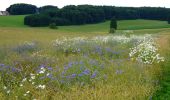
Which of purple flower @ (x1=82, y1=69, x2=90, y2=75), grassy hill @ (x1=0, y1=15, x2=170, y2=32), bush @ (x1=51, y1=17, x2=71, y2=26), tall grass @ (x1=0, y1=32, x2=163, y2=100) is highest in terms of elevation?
purple flower @ (x1=82, y1=69, x2=90, y2=75)

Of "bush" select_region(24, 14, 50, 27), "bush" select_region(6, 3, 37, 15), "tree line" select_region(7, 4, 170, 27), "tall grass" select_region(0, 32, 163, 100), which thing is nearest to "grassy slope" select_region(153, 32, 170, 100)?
"tall grass" select_region(0, 32, 163, 100)

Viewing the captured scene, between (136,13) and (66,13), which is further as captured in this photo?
(136,13)

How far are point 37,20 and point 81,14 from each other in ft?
34.0

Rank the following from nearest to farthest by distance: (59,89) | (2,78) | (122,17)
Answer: (59,89) → (2,78) → (122,17)

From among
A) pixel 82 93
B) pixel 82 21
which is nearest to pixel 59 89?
pixel 82 93

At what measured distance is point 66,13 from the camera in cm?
6931

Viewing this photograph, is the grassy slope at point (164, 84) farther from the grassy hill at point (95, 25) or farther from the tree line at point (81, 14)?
the tree line at point (81, 14)

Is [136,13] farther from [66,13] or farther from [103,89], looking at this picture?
[103,89]

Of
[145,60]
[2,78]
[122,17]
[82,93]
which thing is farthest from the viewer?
[122,17]

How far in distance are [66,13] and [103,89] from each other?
6232 cm

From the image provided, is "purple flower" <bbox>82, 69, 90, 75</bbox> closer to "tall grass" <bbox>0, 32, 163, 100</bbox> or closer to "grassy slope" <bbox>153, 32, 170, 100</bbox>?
"tall grass" <bbox>0, 32, 163, 100</bbox>

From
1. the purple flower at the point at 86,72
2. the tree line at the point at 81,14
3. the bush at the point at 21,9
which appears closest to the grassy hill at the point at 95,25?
the tree line at the point at 81,14

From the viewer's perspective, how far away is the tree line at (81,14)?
225ft

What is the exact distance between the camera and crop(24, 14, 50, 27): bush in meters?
66.1
